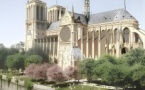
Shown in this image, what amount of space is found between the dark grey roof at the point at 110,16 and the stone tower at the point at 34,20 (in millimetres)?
24107

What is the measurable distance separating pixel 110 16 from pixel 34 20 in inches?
1350

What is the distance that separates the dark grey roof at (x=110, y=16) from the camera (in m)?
70.5

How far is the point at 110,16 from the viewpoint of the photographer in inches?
3004

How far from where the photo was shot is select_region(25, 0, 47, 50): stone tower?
9838 centimetres

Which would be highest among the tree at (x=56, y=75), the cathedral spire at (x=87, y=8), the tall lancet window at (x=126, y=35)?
the cathedral spire at (x=87, y=8)

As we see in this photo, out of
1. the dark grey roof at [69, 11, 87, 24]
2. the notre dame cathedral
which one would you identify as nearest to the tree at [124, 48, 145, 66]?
the notre dame cathedral

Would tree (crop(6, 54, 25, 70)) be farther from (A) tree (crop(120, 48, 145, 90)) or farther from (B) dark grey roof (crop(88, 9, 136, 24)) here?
(A) tree (crop(120, 48, 145, 90))

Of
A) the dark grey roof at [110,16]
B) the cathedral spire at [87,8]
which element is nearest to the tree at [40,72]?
the dark grey roof at [110,16]

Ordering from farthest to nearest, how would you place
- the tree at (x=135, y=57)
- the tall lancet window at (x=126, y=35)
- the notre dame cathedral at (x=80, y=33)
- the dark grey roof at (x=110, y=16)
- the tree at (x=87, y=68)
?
the dark grey roof at (x=110, y=16) → the tall lancet window at (x=126, y=35) → the notre dame cathedral at (x=80, y=33) → the tree at (x=87, y=68) → the tree at (x=135, y=57)

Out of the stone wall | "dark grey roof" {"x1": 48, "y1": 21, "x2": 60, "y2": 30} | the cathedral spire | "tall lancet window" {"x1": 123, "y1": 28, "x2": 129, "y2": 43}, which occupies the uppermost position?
the cathedral spire

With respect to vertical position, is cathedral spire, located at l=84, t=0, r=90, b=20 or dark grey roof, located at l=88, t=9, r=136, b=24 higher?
cathedral spire, located at l=84, t=0, r=90, b=20

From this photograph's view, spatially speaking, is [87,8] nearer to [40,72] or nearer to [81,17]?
[81,17]

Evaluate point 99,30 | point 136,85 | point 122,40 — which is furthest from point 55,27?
point 136,85

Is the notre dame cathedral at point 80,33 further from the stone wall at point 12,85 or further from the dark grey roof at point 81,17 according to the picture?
the stone wall at point 12,85
